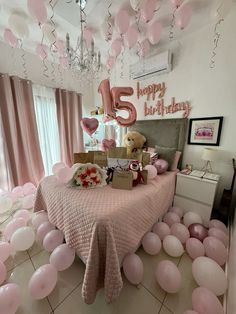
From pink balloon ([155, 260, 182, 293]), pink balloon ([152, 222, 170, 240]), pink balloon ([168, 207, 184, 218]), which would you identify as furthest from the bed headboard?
pink balloon ([155, 260, 182, 293])

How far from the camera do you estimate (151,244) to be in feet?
4.33

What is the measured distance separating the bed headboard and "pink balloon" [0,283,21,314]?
7.65ft

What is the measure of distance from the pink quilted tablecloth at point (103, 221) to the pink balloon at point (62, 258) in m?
0.05

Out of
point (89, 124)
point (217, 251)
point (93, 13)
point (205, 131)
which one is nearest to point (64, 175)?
point (89, 124)

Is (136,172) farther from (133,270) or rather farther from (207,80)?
(207,80)

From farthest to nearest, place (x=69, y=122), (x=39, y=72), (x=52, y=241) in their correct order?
(x=69, y=122) → (x=39, y=72) → (x=52, y=241)

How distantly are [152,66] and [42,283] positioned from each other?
2910mm

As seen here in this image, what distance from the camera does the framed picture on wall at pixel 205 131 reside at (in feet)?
6.22

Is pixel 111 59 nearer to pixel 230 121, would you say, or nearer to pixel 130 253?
pixel 230 121

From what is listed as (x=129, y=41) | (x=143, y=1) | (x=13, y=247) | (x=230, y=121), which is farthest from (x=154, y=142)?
(x=13, y=247)

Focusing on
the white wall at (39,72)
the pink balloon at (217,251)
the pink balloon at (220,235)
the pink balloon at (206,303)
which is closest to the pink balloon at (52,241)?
the pink balloon at (206,303)

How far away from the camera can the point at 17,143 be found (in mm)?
2354

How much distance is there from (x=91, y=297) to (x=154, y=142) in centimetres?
213

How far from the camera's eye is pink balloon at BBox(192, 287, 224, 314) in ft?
2.77
